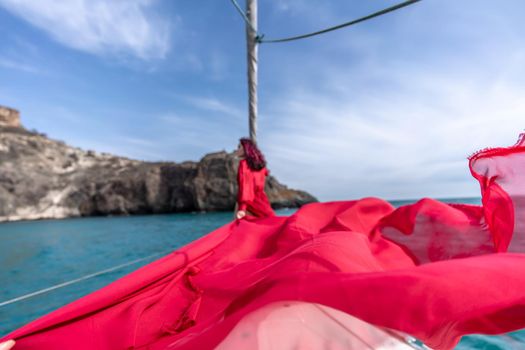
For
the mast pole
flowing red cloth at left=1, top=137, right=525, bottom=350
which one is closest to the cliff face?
the mast pole

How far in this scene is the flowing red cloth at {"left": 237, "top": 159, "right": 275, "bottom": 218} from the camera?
12.2ft

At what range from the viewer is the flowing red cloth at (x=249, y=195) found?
371 centimetres

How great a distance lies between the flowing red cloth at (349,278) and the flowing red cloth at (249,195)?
0.87 meters

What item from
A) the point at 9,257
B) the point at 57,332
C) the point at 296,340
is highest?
the point at 296,340

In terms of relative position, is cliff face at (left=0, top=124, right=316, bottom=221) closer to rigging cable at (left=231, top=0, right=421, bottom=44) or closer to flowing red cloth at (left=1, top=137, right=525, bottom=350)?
rigging cable at (left=231, top=0, right=421, bottom=44)

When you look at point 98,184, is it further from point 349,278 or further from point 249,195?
point 349,278

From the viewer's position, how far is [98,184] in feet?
126

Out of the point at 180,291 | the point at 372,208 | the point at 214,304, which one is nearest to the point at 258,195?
the point at 372,208

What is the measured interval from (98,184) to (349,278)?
142 feet

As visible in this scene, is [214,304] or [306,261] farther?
[214,304]

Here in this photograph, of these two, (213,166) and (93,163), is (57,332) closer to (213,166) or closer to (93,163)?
(213,166)

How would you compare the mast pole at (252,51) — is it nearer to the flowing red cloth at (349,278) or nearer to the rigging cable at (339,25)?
the rigging cable at (339,25)

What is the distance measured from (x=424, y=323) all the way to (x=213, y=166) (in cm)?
3628

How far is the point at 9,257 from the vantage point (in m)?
8.10
